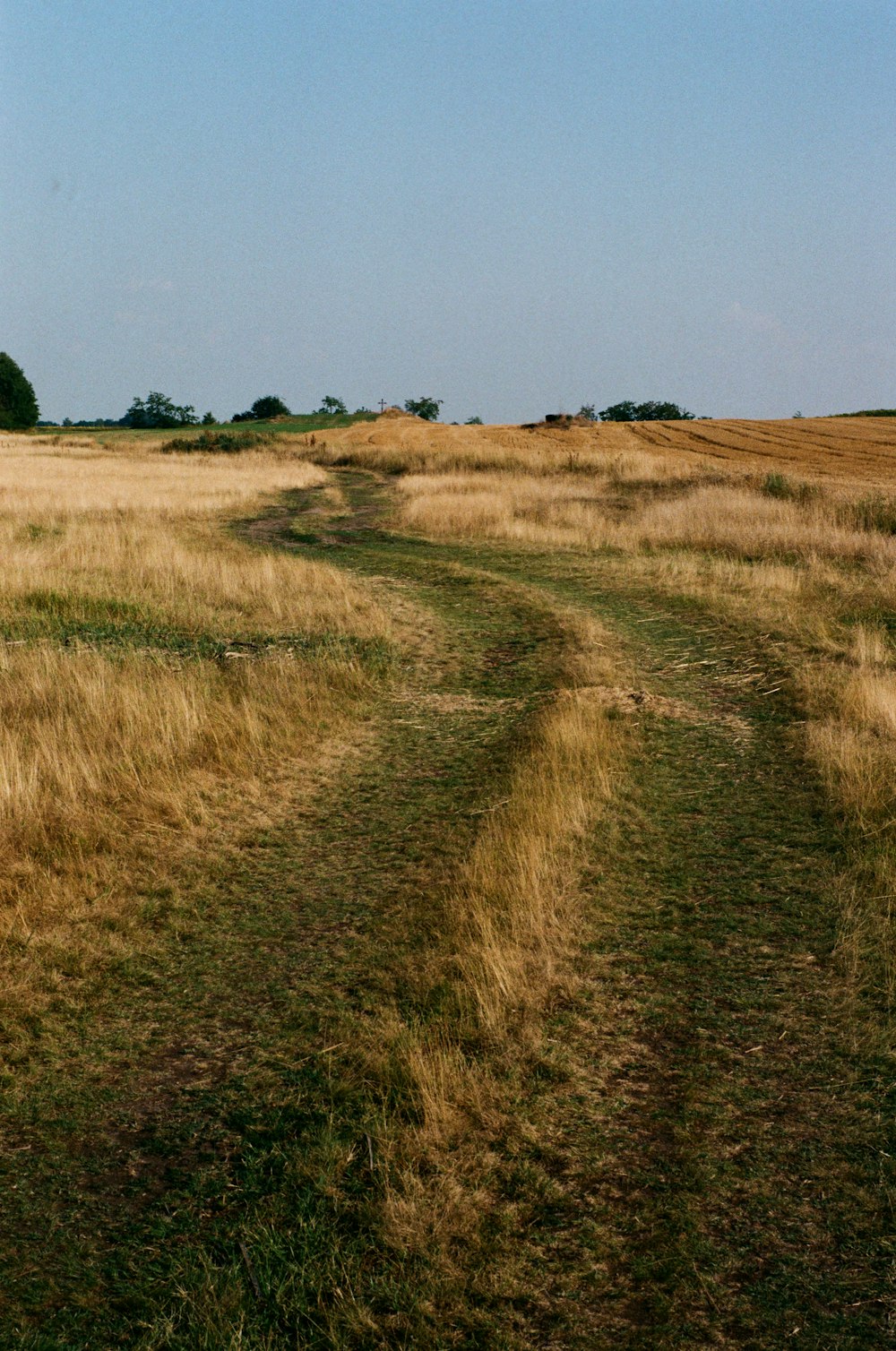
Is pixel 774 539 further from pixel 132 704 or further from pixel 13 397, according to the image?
pixel 13 397

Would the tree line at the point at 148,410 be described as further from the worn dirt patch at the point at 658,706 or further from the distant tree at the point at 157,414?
the worn dirt patch at the point at 658,706

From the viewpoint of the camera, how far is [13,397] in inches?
3767

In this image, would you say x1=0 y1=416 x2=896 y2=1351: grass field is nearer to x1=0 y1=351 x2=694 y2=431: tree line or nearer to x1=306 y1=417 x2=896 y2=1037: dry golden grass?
x1=306 y1=417 x2=896 y2=1037: dry golden grass

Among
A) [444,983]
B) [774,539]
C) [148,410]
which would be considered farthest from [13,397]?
[444,983]

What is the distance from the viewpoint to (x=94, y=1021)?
14.2 feet

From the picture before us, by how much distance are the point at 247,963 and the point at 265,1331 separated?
2.12 meters

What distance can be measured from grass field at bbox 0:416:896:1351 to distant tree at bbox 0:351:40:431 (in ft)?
306

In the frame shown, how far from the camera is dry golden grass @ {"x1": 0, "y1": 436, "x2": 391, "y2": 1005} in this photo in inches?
217

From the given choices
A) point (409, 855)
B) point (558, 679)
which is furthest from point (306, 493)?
point (409, 855)

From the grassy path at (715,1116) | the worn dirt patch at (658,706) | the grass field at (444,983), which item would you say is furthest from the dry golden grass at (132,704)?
the grassy path at (715,1116)

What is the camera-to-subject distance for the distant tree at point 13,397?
310 feet

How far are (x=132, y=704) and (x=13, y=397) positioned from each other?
325 ft

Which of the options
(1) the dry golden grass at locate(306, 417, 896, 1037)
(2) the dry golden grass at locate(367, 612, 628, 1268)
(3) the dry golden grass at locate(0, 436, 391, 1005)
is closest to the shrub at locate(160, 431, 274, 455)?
(1) the dry golden grass at locate(306, 417, 896, 1037)

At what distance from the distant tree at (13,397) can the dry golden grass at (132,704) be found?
86557 mm
